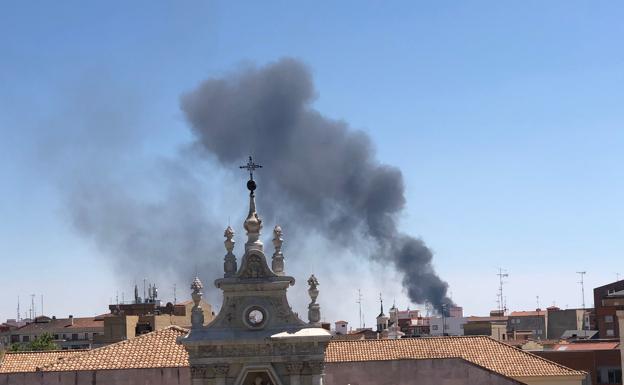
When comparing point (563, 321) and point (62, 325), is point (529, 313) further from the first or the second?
point (62, 325)

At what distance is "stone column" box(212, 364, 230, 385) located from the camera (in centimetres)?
4297

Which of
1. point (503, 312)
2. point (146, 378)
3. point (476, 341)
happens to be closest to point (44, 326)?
point (503, 312)

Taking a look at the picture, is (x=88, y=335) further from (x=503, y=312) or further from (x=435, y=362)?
(x=435, y=362)

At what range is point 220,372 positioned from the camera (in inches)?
1693

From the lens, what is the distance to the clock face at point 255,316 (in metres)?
43.2

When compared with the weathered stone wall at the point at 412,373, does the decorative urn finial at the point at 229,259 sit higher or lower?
higher

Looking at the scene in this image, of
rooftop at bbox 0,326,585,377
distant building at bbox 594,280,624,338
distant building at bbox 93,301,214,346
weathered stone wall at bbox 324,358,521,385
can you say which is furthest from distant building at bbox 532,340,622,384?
weathered stone wall at bbox 324,358,521,385

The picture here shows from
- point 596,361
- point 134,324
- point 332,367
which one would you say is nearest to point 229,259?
point 332,367

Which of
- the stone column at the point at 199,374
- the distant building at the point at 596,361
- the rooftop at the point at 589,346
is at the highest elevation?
the stone column at the point at 199,374

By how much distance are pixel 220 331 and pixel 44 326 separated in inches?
4454

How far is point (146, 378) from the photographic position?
5028 cm

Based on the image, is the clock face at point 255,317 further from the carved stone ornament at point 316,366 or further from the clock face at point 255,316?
the carved stone ornament at point 316,366

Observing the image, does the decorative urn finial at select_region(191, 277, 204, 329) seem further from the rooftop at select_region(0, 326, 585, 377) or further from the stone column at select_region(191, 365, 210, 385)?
the rooftop at select_region(0, 326, 585, 377)

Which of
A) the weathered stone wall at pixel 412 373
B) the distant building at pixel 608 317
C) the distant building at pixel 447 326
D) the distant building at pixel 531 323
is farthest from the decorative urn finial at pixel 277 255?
the distant building at pixel 531 323
